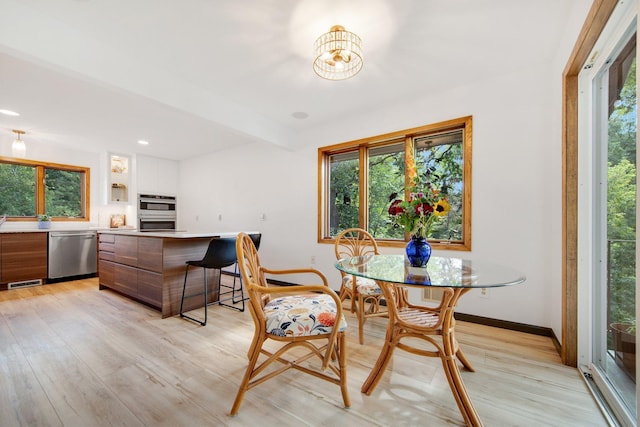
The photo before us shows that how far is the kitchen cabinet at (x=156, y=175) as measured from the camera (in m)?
5.34

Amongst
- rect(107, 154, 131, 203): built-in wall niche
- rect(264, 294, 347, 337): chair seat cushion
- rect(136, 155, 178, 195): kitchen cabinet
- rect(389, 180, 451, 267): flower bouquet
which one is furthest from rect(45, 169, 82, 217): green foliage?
rect(389, 180, 451, 267): flower bouquet

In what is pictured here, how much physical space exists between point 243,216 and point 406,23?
3740 millimetres

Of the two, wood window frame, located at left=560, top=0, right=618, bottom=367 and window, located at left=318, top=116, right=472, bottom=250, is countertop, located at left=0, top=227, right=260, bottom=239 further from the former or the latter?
wood window frame, located at left=560, top=0, right=618, bottom=367

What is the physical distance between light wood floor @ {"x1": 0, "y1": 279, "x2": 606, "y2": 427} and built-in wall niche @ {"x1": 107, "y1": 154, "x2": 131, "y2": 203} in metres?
3.19

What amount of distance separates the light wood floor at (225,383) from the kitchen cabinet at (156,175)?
334 centimetres

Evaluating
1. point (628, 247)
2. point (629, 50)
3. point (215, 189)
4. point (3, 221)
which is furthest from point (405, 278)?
point (3, 221)

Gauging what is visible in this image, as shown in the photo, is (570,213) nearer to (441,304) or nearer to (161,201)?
(441,304)

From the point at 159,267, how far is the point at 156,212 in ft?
10.9

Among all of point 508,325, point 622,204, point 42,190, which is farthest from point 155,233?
point 622,204

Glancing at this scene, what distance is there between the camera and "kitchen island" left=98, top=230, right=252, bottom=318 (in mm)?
2783

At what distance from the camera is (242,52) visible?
2.24 m

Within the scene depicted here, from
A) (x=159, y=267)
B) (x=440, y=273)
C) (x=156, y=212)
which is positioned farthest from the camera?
(x=156, y=212)

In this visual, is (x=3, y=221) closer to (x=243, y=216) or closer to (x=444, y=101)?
(x=243, y=216)

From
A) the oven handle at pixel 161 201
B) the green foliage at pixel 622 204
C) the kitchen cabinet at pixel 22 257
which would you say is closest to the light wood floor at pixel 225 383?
the green foliage at pixel 622 204
